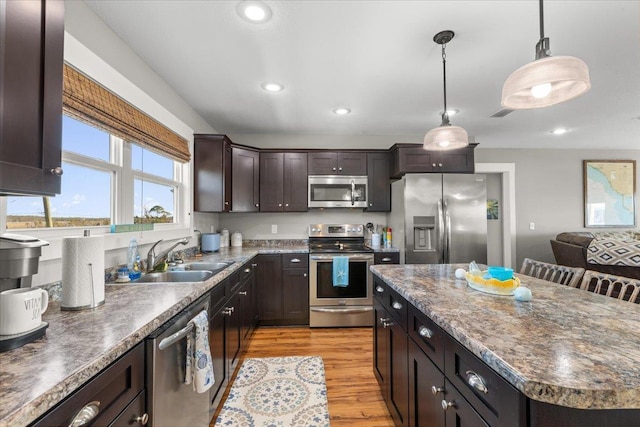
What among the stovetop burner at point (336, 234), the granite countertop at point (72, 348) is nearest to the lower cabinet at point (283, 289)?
the stovetop burner at point (336, 234)

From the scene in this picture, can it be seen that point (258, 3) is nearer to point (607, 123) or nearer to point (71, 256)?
point (71, 256)

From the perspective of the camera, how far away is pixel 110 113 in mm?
1699

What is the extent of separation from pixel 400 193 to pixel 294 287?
1.79 metres

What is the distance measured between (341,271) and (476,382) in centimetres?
242

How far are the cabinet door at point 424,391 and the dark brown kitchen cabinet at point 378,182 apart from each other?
254cm

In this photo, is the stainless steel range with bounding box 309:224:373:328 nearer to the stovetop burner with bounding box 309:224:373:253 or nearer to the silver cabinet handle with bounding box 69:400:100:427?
the stovetop burner with bounding box 309:224:373:253

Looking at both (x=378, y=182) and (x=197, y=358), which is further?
(x=378, y=182)

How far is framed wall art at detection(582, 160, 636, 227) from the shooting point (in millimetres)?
4871

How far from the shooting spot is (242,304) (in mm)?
2523

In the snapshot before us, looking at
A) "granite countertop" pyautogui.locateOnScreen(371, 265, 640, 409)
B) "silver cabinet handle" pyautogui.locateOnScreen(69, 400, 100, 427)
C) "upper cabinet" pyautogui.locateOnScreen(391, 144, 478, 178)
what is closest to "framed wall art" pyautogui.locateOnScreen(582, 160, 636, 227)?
"upper cabinet" pyautogui.locateOnScreen(391, 144, 478, 178)

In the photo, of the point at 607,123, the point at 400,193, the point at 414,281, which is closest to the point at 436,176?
the point at 400,193

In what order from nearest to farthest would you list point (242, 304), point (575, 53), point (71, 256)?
point (71, 256) → point (575, 53) → point (242, 304)

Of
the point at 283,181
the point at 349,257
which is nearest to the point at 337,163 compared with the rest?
the point at 283,181

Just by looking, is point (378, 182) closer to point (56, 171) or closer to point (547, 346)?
point (547, 346)
